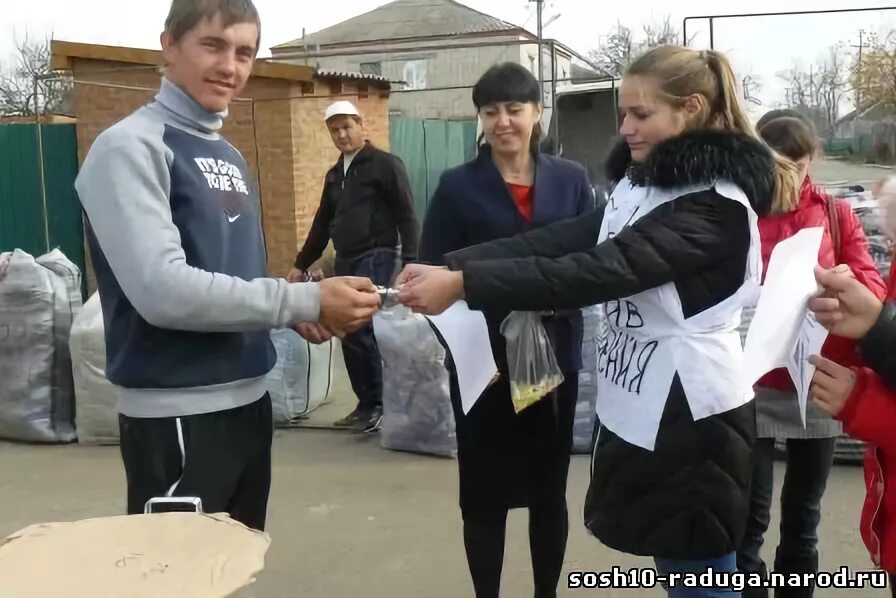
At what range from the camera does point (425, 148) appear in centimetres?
1392

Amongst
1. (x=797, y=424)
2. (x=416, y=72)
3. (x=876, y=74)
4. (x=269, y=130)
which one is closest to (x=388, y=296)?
(x=797, y=424)

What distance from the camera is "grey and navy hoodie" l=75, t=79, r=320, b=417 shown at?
1.78 metres

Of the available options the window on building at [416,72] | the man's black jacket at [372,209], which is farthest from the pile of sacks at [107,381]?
the window on building at [416,72]

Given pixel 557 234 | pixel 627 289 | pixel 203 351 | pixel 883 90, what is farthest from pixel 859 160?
pixel 203 351

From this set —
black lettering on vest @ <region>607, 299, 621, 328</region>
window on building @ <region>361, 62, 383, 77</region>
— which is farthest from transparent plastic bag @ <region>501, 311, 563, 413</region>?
window on building @ <region>361, 62, 383, 77</region>

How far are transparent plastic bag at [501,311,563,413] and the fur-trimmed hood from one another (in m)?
0.62

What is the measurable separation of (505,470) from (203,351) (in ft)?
3.83

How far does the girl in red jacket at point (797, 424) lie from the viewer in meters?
2.98

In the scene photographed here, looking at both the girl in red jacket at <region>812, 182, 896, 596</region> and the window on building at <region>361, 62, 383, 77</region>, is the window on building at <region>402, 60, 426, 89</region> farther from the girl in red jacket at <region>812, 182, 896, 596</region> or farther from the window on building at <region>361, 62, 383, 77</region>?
the girl in red jacket at <region>812, 182, 896, 596</region>

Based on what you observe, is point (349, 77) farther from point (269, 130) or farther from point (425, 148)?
point (269, 130)

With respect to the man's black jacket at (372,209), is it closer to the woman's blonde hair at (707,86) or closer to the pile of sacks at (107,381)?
the pile of sacks at (107,381)

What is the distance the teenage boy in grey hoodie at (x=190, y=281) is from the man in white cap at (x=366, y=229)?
3.40m

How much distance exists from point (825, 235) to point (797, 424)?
60 centimetres

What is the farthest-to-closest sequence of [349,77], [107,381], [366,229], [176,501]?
[349,77] → [366,229] → [107,381] → [176,501]
